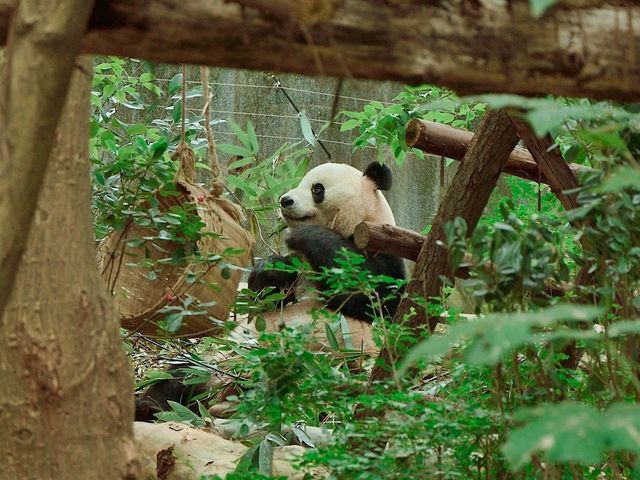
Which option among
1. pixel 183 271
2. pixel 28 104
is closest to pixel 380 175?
pixel 183 271

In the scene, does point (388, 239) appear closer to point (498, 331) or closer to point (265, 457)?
point (265, 457)

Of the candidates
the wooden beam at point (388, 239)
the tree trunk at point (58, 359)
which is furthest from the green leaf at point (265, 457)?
the tree trunk at point (58, 359)

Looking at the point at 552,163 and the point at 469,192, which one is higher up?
the point at 552,163

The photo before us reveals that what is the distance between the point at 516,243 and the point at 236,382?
1989 mm

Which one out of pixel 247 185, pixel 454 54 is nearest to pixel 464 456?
pixel 454 54

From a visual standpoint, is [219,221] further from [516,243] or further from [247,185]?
[516,243]

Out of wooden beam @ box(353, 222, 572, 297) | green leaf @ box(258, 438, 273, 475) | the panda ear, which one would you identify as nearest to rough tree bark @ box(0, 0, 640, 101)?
green leaf @ box(258, 438, 273, 475)

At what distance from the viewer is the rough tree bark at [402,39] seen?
134 centimetres

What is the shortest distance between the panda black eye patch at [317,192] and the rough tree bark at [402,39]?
4.09 metres

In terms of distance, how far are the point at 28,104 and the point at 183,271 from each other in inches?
81.6

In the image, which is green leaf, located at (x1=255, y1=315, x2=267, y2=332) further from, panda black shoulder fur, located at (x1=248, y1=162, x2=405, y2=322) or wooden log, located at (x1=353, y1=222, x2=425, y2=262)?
panda black shoulder fur, located at (x1=248, y1=162, x2=405, y2=322)

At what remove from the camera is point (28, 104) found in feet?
4.16

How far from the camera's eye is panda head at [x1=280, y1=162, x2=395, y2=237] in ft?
18.2

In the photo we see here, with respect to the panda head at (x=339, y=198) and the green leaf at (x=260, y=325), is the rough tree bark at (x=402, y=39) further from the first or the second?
the panda head at (x=339, y=198)
